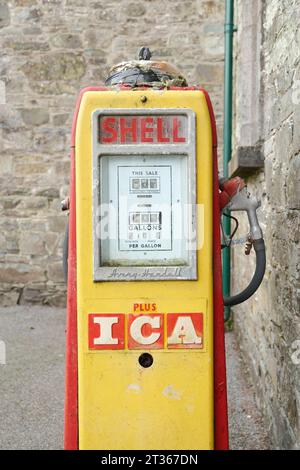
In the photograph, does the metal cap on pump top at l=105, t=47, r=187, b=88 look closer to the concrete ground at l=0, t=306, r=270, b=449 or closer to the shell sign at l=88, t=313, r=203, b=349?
the shell sign at l=88, t=313, r=203, b=349

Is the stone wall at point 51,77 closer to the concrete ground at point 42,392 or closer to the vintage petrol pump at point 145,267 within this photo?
the concrete ground at point 42,392

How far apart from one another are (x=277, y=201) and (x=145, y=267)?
104cm

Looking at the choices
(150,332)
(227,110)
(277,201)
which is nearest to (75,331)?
(150,332)

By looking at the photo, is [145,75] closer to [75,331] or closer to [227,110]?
[75,331]

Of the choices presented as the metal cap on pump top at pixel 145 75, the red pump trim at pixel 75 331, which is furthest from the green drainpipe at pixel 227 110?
the red pump trim at pixel 75 331

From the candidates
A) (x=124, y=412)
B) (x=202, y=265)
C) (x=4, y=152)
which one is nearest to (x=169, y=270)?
(x=202, y=265)

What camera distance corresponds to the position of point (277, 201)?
2682mm

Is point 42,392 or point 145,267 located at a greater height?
point 145,267

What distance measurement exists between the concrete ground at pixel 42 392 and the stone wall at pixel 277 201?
15cm

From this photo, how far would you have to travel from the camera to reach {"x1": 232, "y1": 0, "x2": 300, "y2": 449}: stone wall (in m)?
2.24

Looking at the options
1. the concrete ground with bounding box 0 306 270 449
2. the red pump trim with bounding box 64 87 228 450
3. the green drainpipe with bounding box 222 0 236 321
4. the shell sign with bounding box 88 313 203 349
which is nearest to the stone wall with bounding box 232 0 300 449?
the concrete ground with bounding box 0 306 270 449

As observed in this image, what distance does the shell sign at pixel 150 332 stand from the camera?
1949 mm

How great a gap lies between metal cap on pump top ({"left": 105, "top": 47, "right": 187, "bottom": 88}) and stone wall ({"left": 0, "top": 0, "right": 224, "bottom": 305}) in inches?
139
